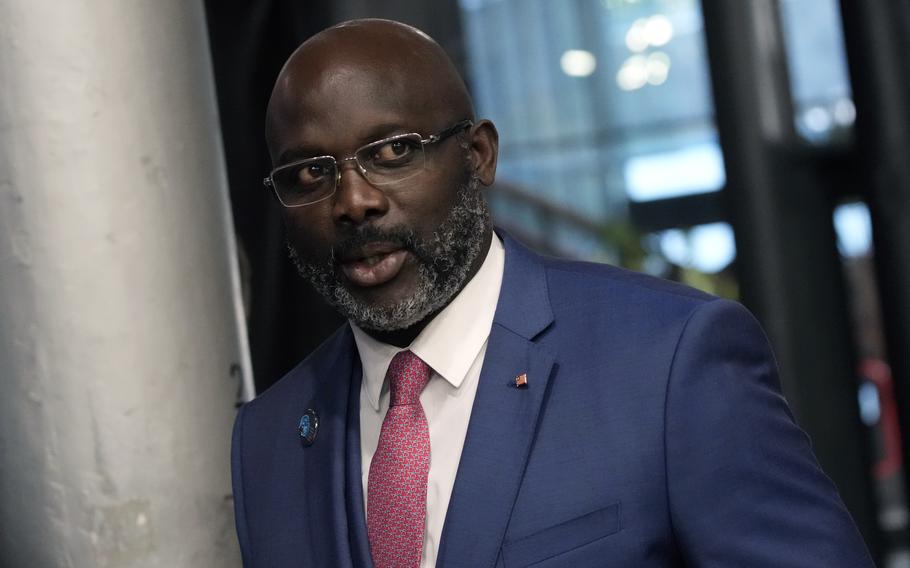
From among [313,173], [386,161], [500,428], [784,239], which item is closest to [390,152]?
[386,161]

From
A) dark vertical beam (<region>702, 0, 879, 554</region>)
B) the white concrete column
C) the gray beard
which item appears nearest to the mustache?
the gray beard

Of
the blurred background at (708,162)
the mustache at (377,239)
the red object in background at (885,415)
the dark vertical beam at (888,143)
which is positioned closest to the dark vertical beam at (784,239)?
the blurred background at (708,162)

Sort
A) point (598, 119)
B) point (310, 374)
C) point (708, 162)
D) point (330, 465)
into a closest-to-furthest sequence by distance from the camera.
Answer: point (330, 465), point (310, 374), point (708, 162), point (598, 119)

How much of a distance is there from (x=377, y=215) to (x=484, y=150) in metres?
0.25

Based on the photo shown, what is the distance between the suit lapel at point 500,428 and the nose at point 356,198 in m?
0.23

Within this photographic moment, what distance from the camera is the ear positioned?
174cm

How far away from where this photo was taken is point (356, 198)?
1.56 metres

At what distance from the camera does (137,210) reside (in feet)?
6.43

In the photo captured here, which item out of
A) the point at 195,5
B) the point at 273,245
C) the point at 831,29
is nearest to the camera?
the point at 195,5

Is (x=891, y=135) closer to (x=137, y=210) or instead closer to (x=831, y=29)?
(x=831, y=29)

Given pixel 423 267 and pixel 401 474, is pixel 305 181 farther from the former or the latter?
pixel 401 474

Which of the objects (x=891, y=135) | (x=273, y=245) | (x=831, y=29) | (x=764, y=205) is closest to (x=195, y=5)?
(x=273, y=245)

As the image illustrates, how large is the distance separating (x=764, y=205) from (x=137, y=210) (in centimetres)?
311

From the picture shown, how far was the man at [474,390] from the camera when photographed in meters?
1.46
